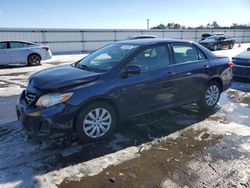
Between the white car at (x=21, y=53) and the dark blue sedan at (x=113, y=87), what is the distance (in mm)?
9758

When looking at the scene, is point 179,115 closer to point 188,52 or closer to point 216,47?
point 188,52

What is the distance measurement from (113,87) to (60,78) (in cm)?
88

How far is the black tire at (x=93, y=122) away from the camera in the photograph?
4527mm

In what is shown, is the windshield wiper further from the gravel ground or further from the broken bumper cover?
the gravel ground

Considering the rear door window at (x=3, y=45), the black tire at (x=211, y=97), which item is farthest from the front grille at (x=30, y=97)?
the rear door window at (x=3, y=45)

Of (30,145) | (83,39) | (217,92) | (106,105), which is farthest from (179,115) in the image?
(83,39)

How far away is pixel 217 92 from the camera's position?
6.66m

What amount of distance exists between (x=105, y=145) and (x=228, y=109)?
11.6 feet

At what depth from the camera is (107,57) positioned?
17.8 feet

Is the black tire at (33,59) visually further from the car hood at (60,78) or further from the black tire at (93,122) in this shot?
the black tire at (93,122)

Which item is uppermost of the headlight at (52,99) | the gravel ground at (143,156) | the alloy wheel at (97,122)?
the headlight at (52,99)

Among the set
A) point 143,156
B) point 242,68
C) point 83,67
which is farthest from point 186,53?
point 242,68

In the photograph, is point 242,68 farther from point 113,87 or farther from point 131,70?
point 113,87

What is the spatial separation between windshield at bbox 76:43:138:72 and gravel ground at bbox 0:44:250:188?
1.24m
